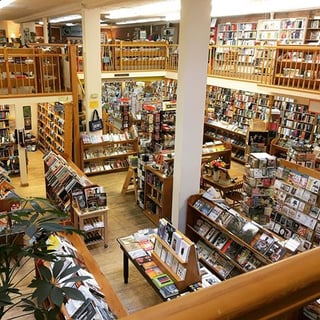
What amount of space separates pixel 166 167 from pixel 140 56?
24.0 feet

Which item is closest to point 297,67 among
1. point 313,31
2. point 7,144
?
point 313,31

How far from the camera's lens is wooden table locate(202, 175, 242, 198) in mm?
7816

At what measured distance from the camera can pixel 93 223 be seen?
6.34 m

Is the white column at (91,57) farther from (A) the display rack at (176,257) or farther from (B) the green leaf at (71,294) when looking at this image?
(B) the green leaf at (71,294)

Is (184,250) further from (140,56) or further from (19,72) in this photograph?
(140,56)

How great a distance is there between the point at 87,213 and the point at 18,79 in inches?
186

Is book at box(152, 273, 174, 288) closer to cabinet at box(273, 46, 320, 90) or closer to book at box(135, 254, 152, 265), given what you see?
book at box(135, 254, 152, 265)

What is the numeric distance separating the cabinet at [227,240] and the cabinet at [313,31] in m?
9.14

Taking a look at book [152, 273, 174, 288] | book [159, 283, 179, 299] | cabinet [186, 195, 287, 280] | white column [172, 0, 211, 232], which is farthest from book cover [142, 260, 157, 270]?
white column [172, 0, 211, 232]

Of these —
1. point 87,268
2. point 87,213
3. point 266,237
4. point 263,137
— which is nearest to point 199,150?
point 266,237

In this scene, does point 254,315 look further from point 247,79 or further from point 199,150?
point 247,79

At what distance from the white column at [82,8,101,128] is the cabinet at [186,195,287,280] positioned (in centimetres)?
462

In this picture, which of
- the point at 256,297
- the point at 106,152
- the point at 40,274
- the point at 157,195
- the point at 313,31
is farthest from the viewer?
the point at 313,31

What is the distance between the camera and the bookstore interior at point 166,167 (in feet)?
6.40
